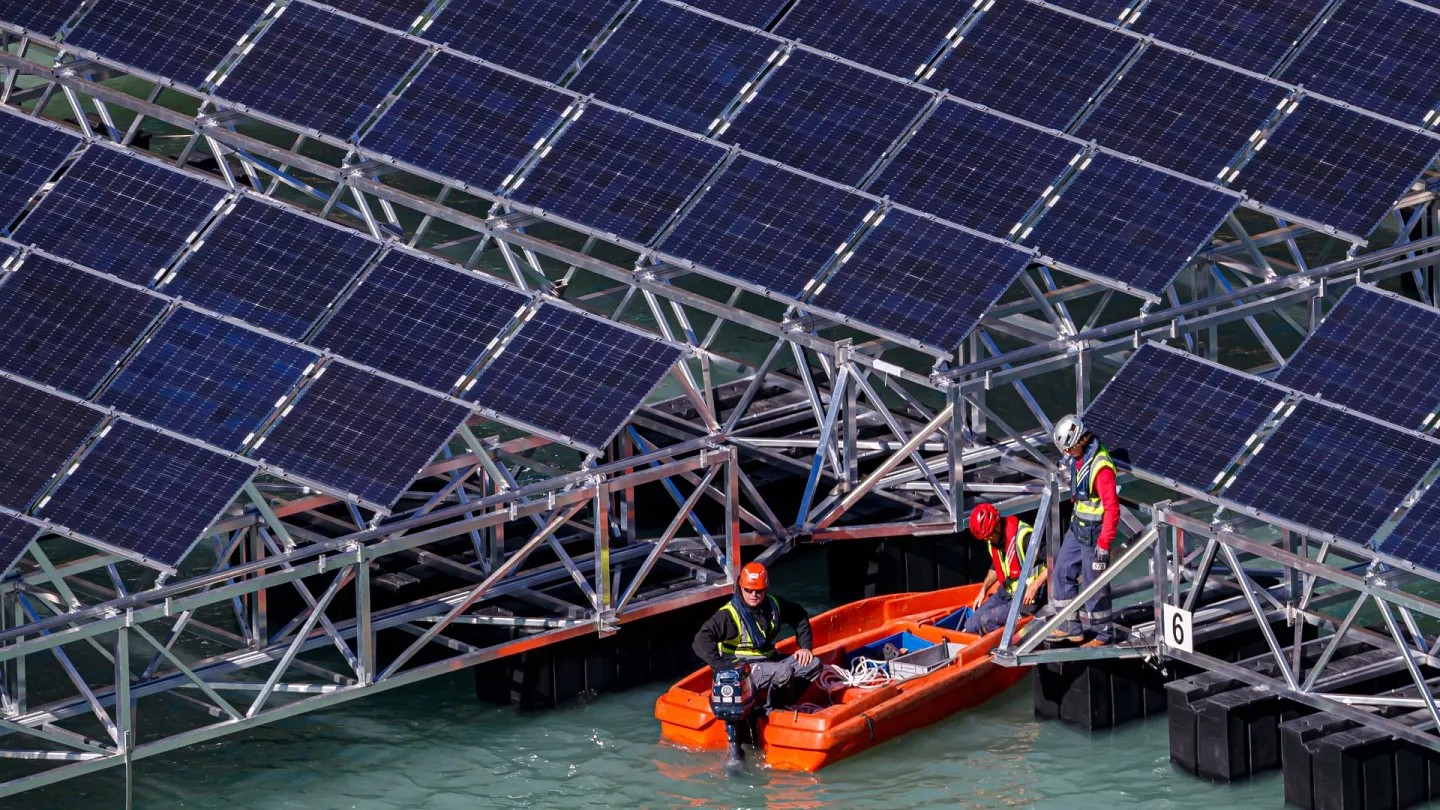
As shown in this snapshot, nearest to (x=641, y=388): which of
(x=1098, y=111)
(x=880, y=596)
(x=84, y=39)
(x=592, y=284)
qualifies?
(x=880, y=596)

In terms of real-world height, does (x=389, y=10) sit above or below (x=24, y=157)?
above

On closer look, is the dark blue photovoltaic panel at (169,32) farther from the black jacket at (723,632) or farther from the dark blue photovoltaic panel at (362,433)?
the black jacket at (723,632)

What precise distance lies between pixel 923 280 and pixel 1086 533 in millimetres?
3736

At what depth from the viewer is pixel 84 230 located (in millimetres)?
33625

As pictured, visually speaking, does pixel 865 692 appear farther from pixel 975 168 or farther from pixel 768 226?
pixel 975 168

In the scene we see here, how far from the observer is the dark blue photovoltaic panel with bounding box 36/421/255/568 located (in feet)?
96.1

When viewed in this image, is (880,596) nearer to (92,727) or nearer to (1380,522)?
(1380,522)

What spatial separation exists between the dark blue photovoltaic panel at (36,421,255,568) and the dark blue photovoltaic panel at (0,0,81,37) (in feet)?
29.1

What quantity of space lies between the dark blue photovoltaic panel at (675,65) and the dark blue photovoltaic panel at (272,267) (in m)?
4.16

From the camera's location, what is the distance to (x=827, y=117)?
3441 centimetres

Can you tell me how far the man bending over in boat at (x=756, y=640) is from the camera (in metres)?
30.6

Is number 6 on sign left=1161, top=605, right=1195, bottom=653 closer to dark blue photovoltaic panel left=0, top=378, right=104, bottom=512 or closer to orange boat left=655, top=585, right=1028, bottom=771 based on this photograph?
orange boat left=655, top=585, right=1028, bottom=771

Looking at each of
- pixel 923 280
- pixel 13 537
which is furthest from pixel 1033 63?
pixel 13 537

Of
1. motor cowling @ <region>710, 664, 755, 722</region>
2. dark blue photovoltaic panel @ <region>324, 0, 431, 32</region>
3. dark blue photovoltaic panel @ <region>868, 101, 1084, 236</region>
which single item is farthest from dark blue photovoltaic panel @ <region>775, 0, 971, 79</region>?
motor cowling @ <region>710, 664, 755, 722</region>
